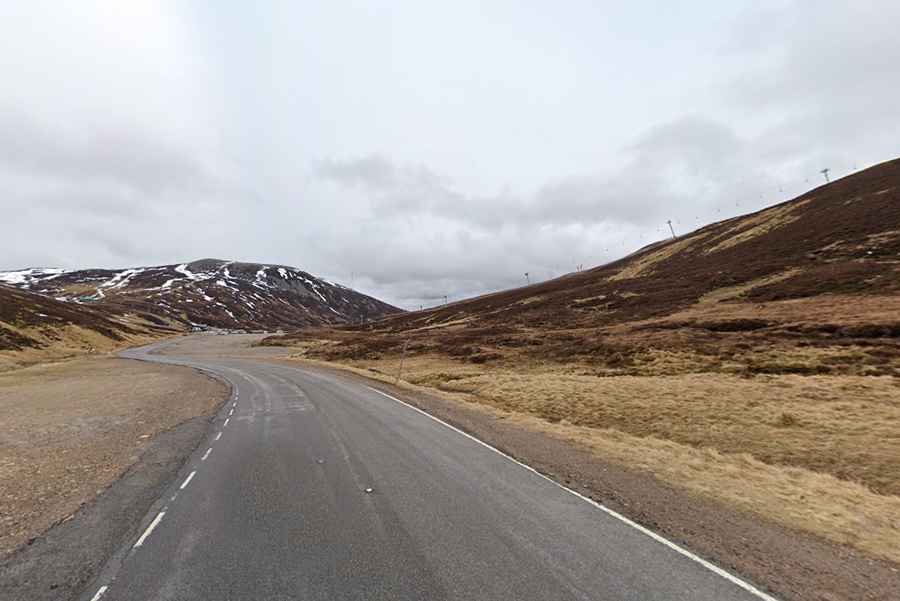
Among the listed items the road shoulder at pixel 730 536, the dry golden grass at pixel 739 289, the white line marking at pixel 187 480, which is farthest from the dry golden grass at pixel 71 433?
the dry golden grass at pixel 739 289

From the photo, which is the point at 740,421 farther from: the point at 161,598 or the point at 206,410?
the point at 206,410

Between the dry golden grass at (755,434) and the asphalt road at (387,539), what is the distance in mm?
4076

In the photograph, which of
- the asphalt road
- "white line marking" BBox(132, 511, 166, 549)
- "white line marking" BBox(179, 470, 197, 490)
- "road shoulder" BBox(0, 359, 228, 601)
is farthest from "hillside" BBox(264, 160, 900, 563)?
"road shoulder" BBox(0, 359, 228, 601)

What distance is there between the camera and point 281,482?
1008cm

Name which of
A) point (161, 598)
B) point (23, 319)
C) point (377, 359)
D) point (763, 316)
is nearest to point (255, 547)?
point (161, 598)

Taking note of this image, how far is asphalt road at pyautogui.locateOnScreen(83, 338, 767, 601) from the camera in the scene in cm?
566

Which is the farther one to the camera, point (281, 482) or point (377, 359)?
point (377, 359)

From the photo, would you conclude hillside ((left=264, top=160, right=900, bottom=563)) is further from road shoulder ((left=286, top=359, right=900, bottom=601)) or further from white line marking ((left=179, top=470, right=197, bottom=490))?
white line marking ((left=179, top=470, right=197, bottom=490))

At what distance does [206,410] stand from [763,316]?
41409 mm

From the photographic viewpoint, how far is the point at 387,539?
23.0ft

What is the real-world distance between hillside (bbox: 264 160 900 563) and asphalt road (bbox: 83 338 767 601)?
3.97 m

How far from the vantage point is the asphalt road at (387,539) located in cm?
566

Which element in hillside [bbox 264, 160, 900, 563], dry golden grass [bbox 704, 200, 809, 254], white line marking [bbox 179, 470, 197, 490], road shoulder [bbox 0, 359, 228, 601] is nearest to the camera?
road shoulder [bbox 0, 359, 228, 601]

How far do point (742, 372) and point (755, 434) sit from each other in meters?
10.6
